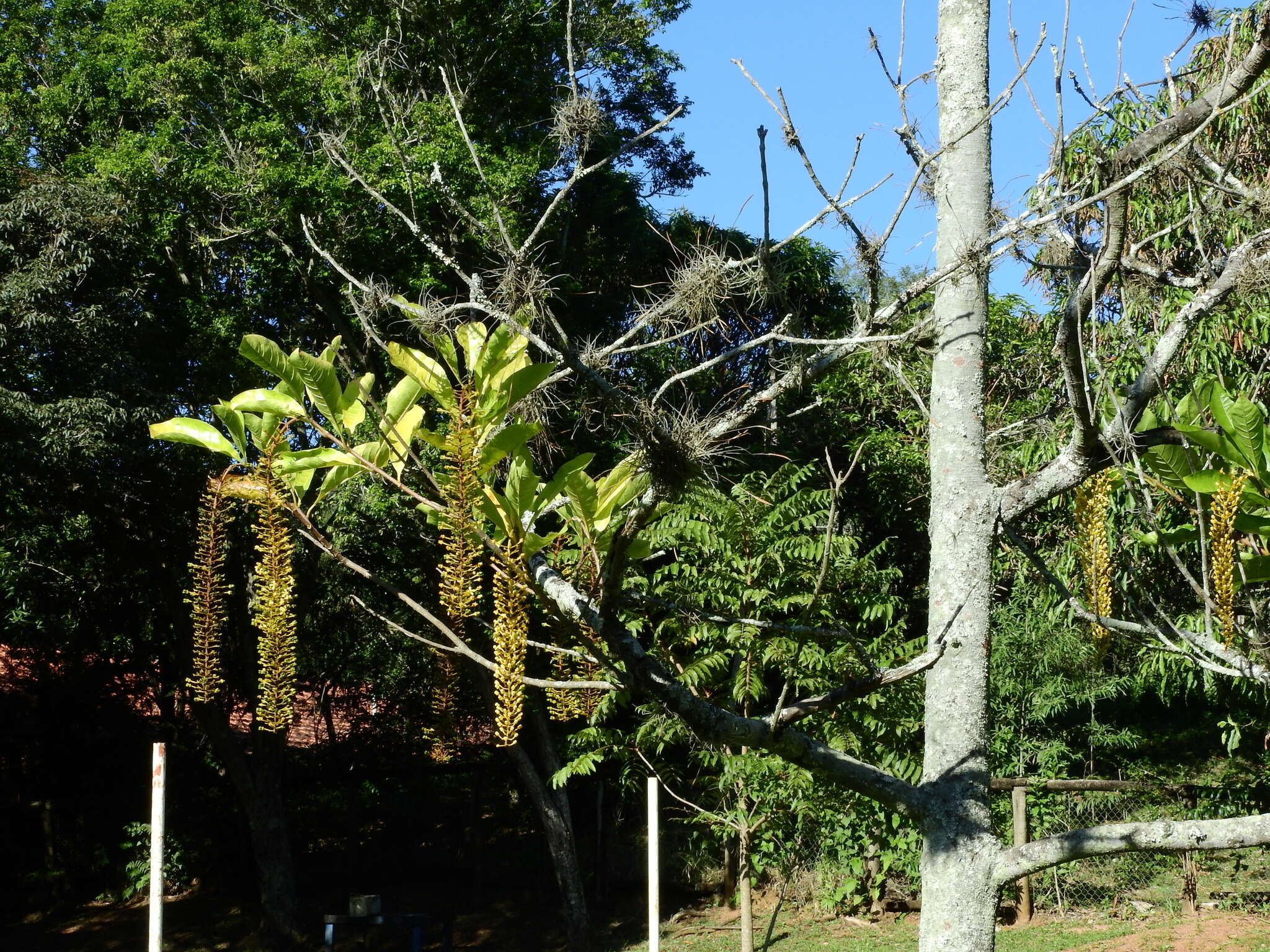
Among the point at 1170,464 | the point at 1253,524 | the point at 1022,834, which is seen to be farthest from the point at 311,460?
the point at 1022,834

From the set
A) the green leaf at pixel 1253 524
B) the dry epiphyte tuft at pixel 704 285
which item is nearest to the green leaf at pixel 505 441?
Result: the dry epiphyte tuft at pixel 704 285

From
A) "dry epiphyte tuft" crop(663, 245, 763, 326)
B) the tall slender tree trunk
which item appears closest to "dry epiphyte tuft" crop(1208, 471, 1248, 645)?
the tall slender tree trunk

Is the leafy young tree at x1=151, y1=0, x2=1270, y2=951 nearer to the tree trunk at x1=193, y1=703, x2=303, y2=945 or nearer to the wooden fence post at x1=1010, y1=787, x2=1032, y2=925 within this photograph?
the wooden fence post at x1=1010, y1=787, x2=1032, y2=925

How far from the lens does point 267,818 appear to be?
982 cm

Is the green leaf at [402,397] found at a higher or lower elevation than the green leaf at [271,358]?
lower

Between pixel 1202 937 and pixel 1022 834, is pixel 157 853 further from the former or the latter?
pixel 1202 937

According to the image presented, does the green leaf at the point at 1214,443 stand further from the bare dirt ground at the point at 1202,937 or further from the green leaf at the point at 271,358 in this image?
the bare dirt ground at the point at 1202,937

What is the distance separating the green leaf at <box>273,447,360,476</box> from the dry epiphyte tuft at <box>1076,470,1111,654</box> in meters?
1.66

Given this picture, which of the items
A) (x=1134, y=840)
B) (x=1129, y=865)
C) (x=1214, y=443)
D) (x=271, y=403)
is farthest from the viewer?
(x=1129, y=865)

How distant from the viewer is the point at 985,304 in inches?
86.4

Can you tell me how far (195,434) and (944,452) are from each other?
4.67 feet

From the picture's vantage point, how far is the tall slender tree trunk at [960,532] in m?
1.98

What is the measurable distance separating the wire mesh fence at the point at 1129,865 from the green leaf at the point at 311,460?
24.5ft

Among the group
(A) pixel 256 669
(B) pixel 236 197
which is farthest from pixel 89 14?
(A) pixel 256 669
